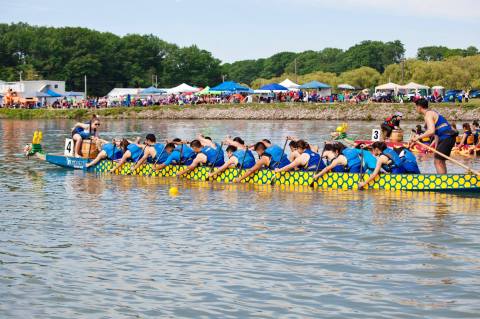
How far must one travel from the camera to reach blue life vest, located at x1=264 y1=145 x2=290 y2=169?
67.3ft

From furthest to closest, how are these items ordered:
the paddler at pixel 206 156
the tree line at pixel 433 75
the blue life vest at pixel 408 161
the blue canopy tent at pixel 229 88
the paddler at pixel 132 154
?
1. the tree line at pixel 433 75
2. the blue canopy tent at pixel 229 88
3. the paddler at pixel 132 154
4. the paddler at pixel 206 156
5. the blue life vest at pixel 408 161

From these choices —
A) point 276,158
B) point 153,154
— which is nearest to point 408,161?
point 276,158

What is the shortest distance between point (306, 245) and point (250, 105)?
6130 centimetres

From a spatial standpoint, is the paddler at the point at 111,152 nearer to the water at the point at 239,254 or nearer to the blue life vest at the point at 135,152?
the blue life vest at the point at 135,152

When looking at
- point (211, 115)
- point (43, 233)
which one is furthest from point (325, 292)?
point (211, 115)

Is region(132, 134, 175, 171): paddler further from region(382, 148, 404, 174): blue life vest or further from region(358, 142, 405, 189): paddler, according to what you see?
region(382, 148, 404, 174): blue life vest

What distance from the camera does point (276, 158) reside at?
20.5m

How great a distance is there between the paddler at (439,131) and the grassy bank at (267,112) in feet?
146

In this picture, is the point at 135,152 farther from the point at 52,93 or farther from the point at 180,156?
the point at 52,93

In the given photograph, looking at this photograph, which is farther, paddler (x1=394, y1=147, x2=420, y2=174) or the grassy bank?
the grassy bank

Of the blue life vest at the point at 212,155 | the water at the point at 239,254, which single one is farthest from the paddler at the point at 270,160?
the blue life vest at the point at 212,155

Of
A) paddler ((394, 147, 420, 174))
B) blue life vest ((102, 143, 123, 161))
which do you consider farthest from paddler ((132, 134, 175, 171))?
paddler ((394, 147, 420, 174))

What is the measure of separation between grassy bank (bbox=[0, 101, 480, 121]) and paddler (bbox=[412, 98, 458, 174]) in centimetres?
4441

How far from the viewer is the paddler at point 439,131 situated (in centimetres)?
1767
